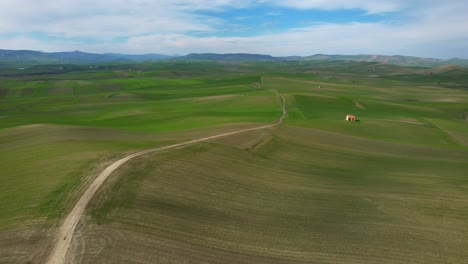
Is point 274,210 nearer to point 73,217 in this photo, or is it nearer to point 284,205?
point 284,205

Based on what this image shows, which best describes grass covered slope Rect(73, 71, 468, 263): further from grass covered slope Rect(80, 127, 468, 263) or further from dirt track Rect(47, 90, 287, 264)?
dirt track Rect(47, 90, 287, 264)

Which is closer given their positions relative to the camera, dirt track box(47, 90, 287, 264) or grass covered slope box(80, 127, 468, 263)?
dirt track box(47, 90, 287, 264)

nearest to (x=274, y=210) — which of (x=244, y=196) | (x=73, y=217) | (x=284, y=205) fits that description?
(x=284, y=205)

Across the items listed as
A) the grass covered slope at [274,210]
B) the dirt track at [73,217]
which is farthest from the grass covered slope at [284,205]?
the dirt track at [73,217]

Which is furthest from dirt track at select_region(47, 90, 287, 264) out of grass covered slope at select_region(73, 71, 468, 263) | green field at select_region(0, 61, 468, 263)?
grass covered slope at select_region(73, 71, 468, 263)

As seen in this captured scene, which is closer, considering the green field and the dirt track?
the dirt track

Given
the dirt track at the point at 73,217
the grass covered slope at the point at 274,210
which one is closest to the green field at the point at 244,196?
the grass covered slope at the point at 274,210

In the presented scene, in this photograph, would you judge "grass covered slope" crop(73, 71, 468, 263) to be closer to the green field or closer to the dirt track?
the green field

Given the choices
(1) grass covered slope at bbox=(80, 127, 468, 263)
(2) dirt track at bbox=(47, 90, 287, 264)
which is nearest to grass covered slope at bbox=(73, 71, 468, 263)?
(1) grass covered slope at bbox=(80, 127, 468, 263)

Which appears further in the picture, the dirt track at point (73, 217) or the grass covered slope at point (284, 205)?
the grass covered slope at point (284, 205)

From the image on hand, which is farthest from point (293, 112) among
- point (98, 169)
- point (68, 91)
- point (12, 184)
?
point (68, 91)

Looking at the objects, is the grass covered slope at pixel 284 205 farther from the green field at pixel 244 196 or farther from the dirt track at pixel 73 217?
the dirt track at pixel 73 217
